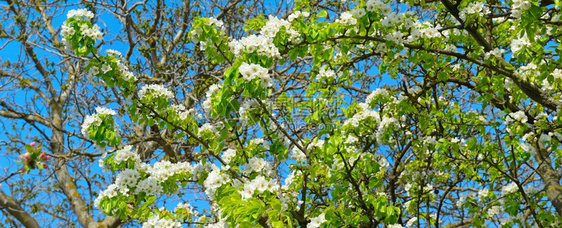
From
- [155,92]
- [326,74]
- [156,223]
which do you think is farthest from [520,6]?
[156,223]

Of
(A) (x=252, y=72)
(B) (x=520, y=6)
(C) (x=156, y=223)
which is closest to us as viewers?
(A) (x=252, y=72)

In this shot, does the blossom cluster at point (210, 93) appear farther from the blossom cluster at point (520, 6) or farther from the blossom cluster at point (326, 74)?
the blossom cluster at point (520, 6)

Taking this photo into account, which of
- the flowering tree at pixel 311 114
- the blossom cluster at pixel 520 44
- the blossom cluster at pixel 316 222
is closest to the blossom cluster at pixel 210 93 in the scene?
the flowering tree at pixel 311 114

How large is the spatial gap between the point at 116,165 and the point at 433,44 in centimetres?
249

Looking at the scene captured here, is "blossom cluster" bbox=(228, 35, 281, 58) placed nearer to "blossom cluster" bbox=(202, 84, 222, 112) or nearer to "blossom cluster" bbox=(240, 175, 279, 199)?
"blossom cluster" bbox=(202, 84, 222, 112)

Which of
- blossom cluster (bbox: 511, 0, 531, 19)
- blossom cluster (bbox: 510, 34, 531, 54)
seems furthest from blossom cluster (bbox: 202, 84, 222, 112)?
blossom cluster (bbox: 510, 34, 531, 54)

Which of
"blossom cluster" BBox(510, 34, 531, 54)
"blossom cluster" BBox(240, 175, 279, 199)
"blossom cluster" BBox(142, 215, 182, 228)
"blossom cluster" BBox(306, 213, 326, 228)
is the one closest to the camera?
"blossom cluster" BBox(240, 175, 279, 199)

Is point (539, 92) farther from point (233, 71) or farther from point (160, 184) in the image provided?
point (160, 184)

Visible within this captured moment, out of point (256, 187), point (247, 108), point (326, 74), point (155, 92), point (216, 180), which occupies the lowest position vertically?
point (256, 187)

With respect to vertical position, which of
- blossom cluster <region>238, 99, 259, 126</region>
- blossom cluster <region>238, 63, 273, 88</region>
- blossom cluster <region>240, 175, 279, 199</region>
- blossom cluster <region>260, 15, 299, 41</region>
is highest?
blossom cluster <region>260, 15, 299, 41</region>

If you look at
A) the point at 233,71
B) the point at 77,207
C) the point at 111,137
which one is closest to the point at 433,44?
the point at 233,71

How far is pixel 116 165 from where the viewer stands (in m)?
3.45

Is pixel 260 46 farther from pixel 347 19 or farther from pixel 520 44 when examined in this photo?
pixel 520 44

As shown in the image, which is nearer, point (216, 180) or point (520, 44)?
point (216, 180)
